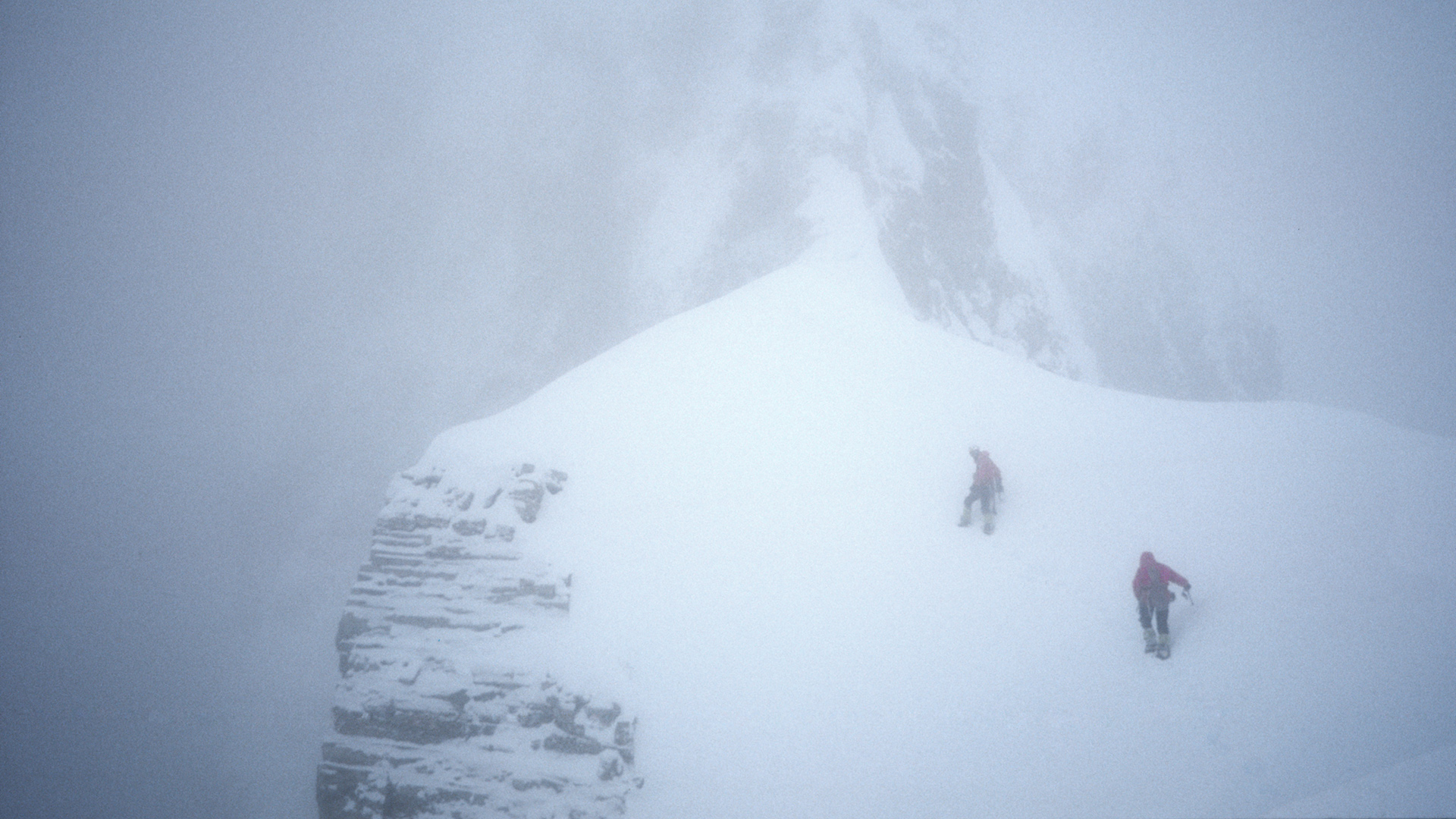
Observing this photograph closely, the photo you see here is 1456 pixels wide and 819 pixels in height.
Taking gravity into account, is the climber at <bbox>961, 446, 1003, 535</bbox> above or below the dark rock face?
above

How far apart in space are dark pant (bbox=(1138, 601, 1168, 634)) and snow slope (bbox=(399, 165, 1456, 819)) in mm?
568

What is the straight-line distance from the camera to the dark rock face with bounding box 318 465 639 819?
32.3ft

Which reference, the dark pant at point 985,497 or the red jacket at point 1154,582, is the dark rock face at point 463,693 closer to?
the dark pant at point 985,497

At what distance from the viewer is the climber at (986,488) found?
36.3ft

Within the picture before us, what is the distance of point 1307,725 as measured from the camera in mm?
7621

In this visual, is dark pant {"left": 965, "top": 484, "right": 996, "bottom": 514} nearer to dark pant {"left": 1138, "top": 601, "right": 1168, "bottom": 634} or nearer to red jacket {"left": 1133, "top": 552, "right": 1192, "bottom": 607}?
red jacket {"left": 1133, "top": 552, "right": 1192, "bottom": 607}

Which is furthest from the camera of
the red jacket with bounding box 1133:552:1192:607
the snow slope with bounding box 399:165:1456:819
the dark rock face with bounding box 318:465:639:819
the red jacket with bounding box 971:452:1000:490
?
the red jacket with bounding box 971:452:1000:490

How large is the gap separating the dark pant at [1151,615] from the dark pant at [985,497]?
2831mm

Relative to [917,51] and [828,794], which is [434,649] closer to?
[828,794]

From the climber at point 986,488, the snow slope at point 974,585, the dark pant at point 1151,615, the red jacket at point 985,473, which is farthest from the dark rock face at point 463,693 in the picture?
the dark pant at point 1151,615

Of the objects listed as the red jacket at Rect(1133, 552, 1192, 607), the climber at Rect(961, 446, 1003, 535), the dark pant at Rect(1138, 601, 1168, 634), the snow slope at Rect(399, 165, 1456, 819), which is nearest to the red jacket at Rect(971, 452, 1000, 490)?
the climber at Rect(961, 446, 1003, 535)

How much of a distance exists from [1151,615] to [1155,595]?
1.50 ft

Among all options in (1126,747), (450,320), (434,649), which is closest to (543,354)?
(450,320)

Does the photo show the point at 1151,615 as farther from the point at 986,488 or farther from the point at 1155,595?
the point at 986,488
